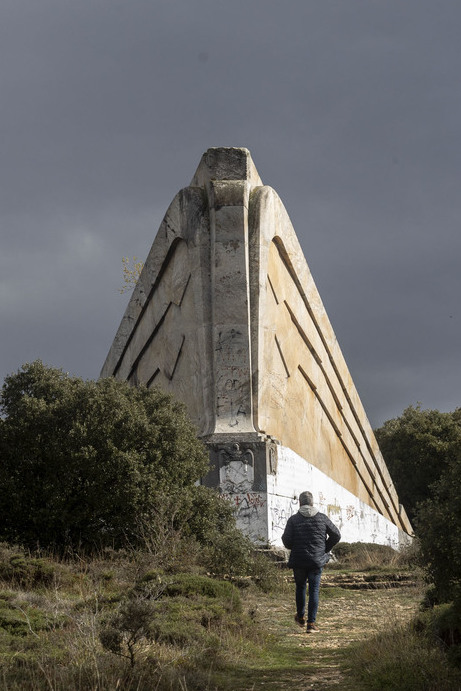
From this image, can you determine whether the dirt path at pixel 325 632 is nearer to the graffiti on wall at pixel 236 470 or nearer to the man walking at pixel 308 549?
the man walking at pixel 308 549

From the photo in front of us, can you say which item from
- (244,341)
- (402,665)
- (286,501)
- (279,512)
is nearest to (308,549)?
(402,665)

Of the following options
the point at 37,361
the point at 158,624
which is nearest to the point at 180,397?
the point at 37,361

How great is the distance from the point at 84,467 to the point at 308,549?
3.94 metres

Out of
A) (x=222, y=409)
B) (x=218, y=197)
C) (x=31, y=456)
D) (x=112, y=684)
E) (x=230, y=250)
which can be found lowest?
(x=112, y=684)

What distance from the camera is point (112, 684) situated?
4.58 metres

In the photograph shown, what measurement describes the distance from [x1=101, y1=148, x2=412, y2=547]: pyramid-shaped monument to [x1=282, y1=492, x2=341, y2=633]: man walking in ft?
18.2

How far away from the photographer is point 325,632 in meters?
8.02

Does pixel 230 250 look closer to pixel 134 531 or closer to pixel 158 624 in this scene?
pixel 134 531

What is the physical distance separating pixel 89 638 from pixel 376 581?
7380 millimetres

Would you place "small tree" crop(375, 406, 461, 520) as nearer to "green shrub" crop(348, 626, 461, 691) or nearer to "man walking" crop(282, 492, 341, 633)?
"man walking" crop(282, 492, 341, 633)

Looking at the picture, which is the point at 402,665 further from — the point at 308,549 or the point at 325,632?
the point at 308,549

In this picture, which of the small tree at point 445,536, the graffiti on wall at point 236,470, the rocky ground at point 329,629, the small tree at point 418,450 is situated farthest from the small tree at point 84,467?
the small tree at point 418,450

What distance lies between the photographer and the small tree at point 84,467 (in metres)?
10.8

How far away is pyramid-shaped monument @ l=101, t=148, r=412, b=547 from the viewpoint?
14.5 meters
